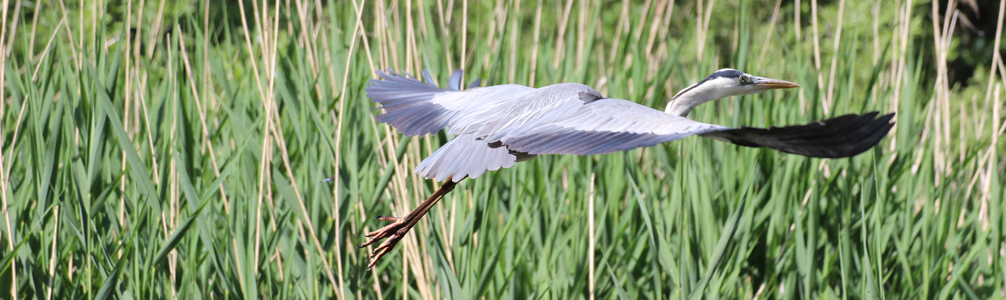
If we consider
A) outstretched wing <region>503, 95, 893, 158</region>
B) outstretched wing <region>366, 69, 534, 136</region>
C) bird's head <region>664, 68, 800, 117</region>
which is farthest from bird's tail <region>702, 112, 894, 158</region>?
outstretched wing <region>366, 69, 534, 136</region>

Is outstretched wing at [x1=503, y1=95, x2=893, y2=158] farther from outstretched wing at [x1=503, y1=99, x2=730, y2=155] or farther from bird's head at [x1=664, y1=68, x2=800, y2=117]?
bird's head at [x1=664, y1=68, x2=800, y2=117]

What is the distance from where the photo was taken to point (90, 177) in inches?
60.0

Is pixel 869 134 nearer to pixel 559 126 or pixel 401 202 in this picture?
pixel 559 126

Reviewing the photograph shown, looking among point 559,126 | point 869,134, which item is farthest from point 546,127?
point 869,134

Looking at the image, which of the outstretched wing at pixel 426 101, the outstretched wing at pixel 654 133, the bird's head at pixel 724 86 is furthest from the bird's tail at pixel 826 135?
the outstretched wing at pixel 426 101

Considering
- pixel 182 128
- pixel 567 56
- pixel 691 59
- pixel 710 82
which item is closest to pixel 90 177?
pixel 182 128

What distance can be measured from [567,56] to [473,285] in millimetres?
987

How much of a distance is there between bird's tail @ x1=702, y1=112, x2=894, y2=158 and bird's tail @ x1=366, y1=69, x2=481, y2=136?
67 cm

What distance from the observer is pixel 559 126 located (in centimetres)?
122

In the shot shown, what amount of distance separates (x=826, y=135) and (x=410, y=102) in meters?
0.94

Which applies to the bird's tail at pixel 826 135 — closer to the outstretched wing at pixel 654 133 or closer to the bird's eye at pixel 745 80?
the outstretched wing at pixel 654 133

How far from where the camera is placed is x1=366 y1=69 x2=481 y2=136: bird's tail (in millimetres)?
1516

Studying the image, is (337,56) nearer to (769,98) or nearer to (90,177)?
(90,177)

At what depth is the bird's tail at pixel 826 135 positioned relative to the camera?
965mm
